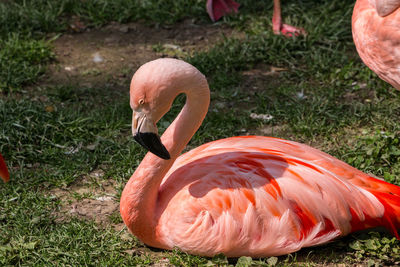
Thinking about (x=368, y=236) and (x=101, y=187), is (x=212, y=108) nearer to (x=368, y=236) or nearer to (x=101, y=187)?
(x=101, y=187)

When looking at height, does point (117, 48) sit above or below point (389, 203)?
below

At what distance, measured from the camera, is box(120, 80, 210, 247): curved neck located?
305cm

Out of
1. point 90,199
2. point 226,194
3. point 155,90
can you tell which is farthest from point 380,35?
point 90,199

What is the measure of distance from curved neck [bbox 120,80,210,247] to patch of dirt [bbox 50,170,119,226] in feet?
1.37

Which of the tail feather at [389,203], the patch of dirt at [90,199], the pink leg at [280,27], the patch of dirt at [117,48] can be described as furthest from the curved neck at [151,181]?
the pink leg at [280,27]

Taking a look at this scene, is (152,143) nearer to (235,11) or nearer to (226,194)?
(226,194)

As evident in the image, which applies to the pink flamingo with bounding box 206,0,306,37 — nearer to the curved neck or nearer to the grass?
the grass

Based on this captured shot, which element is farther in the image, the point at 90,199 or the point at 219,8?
the point at 219,8

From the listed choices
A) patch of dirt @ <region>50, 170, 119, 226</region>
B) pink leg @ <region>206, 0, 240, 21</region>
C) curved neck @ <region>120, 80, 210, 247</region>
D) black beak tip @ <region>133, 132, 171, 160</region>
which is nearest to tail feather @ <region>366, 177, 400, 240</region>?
curved neck @ <region>120, 80, 210, 247</region>

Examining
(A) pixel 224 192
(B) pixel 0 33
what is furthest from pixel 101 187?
(B) pixel 0 33

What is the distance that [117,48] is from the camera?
18.4ft

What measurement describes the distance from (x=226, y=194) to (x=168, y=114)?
1.78 meters

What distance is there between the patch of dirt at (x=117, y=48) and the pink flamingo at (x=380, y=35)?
2045 mm

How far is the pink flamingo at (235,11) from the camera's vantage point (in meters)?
5.39
